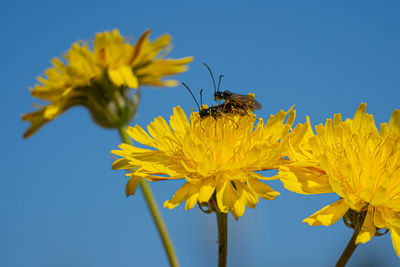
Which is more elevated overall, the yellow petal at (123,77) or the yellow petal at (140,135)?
the yellow petal at (123,77)

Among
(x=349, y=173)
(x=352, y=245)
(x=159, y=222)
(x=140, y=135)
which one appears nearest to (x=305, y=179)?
(x=349, y=173)

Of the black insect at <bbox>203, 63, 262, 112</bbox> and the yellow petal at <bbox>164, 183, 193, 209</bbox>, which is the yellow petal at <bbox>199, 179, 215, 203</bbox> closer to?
the yellow petal at <bbox>164, 183, 193, 209</bbox>

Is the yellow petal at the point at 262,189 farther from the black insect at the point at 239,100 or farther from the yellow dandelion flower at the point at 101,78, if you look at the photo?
the yellow dandelion flower at the point at 101,78

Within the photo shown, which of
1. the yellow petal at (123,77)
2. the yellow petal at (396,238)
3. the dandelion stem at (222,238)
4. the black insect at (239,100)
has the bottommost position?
the yellow petal at (396,238)

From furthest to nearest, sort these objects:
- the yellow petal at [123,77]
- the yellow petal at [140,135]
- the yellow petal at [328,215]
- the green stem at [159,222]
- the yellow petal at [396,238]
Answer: the yellow petal at [123,77]
the yellow petal at [140,135]
the green stem at [159,222]
the yellow petal at [328,215]
the yellow petal at [396,238]

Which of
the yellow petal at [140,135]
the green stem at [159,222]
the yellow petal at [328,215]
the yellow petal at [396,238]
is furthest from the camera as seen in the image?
the yellow petal at [140,135]

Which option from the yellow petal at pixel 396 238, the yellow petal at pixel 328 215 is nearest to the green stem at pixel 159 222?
the yellow petal at pixel 328 215
